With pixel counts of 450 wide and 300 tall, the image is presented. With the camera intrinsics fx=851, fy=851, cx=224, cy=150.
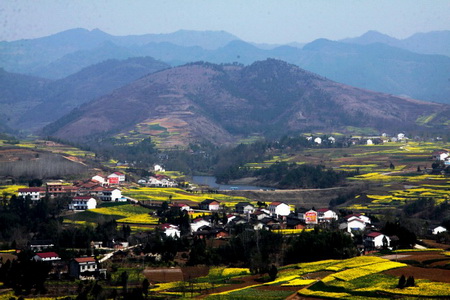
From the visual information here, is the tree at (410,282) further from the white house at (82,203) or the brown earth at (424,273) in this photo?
the white house at (82,203)

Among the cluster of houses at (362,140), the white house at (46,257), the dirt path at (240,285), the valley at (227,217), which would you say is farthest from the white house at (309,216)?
the cluster of houses at (362,140)

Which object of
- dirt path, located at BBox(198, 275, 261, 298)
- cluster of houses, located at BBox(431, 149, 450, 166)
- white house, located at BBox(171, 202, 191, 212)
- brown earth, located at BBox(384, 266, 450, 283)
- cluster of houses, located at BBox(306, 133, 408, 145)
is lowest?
dirt path, located at BBox(198, 275, 261, 298)

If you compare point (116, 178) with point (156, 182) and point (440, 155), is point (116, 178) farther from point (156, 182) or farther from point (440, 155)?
point (440, 155)

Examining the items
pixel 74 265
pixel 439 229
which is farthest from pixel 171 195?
pixel 74 265

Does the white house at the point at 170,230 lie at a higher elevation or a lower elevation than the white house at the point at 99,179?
lower

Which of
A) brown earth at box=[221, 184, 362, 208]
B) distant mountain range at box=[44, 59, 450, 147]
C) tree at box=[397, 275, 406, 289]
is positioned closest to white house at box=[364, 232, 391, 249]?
tree at box=[397, 275, 406, 289]

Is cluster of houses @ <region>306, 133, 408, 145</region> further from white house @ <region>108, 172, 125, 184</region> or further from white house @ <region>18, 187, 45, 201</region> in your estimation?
white house @ <region>18, 187, 45, 201</region>

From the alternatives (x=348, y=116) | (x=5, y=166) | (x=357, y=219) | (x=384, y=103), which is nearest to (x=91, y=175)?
(x=5, y=166)
